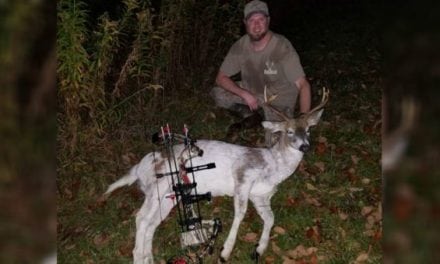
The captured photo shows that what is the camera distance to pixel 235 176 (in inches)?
165

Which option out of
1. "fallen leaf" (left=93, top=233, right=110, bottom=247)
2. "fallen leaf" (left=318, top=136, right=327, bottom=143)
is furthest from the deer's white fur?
"fallen leaf" (left=318, top=136, right=327, bottom=143)

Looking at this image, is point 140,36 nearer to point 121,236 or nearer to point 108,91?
point 108,91

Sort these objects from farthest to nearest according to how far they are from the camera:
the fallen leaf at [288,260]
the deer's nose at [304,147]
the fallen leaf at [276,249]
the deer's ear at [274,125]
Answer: the deer's ear at [274,125], the deer's nose at [304,147], the fallen leaf at [276,249], the fallen leaf at [288,260]

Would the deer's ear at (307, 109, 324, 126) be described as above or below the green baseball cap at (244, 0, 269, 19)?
below

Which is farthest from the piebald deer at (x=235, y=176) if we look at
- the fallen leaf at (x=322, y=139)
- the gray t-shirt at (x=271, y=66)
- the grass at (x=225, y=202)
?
the fallen leaf at (x=322, y=139)

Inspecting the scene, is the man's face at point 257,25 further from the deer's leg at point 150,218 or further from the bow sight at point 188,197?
the deer's leg at point 150,218

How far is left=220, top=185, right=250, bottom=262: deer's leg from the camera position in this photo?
398cm

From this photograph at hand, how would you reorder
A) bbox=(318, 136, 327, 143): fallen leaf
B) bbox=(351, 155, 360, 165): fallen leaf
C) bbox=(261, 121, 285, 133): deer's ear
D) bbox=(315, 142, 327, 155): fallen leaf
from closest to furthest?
bbox=(261, 121, 285, 133): deer's ear < bbox=(351, 155, 360, 165): fallen leaf < bbox=(315, 142, 327, 155): fallen leaf < bbox=(318, 136, 327, 143): fallen leaf

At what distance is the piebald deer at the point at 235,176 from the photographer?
159 inches

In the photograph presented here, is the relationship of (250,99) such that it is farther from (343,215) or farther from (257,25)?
(343,215)

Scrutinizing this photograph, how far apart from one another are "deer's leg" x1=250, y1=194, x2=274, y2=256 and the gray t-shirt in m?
0.81

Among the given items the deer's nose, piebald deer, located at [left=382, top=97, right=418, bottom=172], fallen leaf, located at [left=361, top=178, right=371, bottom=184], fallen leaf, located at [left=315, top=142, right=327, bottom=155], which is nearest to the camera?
piebald deer, located at [left=382, top=97, right=418, bottom=172]

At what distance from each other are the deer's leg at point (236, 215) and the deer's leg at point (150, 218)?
0.48 m

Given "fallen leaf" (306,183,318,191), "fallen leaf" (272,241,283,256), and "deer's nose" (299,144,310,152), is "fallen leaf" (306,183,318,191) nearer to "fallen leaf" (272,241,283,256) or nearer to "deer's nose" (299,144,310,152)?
"deer's nose" (299,144,310,152)
